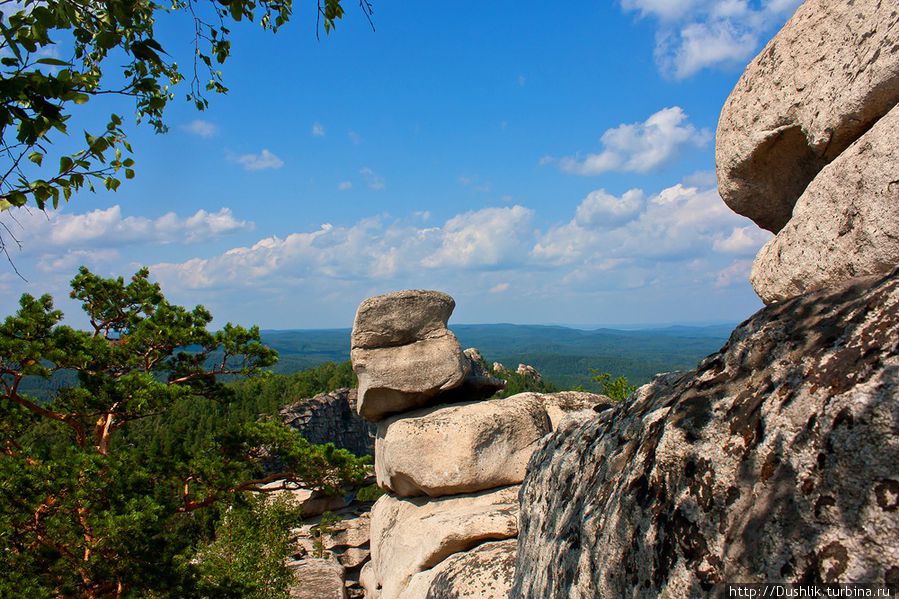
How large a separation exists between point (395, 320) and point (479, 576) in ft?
24.7

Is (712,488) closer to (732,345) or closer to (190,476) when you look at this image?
(732,345)

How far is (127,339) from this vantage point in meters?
14.5

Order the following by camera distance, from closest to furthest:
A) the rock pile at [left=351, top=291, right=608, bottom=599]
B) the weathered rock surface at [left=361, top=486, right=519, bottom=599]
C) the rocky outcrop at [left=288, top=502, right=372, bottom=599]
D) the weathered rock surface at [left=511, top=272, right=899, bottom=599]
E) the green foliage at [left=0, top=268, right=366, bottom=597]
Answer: the weathered rock surface at [left=511, top=272, right=899, bottom=599]
the weathered rock surface at [left=361, top=486, right=519, bottom=599]
the rock pile at [left=351, top=291, right=608, bottom=599]
the green foliage at [left=0, top=268, right=366, bottom=597]
the rocky outcrop at [left=288, top=502, right=372, bottom=599]

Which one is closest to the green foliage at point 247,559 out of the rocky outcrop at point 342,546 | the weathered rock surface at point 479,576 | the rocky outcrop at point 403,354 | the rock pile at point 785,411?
the rocky outcrop at point 342,546

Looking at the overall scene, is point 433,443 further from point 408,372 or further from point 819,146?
point 819,146

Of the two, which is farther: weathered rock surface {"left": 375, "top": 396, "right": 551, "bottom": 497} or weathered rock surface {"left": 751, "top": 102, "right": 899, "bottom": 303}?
weathered rock surface {"left": 375, "top": 396, "right": 551, "bottom": 497}

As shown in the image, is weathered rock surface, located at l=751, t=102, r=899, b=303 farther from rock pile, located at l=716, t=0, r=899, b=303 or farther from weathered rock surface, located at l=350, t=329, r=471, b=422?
weathered rock surface, located at l=350, t=329, r=471, b=422

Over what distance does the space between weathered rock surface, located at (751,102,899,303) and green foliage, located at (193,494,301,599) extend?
12973 mm

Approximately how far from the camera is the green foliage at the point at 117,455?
11.1 meters

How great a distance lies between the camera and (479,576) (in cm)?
787

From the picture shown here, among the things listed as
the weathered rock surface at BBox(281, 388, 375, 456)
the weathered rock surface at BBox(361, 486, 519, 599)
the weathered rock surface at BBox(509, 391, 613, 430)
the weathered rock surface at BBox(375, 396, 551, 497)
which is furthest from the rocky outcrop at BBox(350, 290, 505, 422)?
the weathered rock surface at BBox(281, 388, 375, 456)

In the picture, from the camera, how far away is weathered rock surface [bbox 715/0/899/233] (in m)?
4.37

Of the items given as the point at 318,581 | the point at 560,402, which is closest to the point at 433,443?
the point at 560,402

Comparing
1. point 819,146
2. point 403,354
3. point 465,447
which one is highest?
point 819,146
